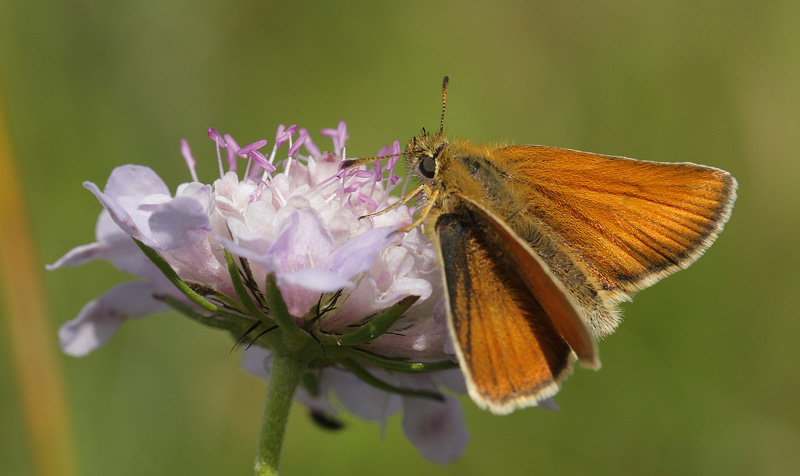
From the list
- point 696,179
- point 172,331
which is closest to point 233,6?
point 172,331

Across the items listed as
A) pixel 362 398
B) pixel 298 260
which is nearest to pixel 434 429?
pixel 362 398

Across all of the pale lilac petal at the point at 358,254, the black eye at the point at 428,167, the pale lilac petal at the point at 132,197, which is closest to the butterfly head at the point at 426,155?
the black eye at the point at 428,167

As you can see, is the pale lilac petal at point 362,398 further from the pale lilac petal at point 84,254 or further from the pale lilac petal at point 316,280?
the pale lilac petal at point 316,280

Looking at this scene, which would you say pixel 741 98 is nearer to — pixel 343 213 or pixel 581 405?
pixel 581 405

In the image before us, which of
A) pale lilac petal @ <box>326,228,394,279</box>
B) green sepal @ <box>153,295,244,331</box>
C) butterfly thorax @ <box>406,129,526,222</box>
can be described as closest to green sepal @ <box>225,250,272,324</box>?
green sepal @ <box>153,295,244,331</box>

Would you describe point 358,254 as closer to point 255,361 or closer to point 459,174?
point 459,174

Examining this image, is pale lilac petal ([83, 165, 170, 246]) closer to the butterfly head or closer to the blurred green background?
the butterfly head
